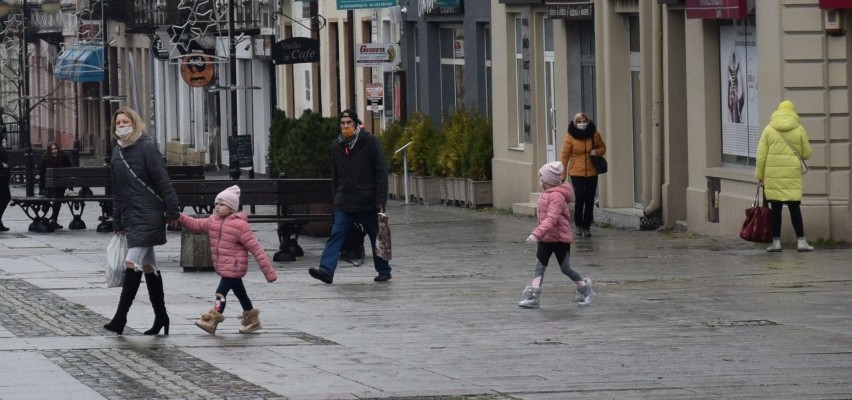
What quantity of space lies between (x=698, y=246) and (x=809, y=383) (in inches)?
412

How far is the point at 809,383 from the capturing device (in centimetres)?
1080

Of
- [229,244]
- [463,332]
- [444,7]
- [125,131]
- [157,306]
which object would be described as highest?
[444,7]

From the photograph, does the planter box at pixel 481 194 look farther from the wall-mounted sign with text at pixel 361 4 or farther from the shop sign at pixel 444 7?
the shop sign at pixel 444 7

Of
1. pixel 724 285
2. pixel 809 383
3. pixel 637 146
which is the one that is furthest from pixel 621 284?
pixel 637 146

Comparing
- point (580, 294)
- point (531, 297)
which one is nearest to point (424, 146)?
point (580, 294)

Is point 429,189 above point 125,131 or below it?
below

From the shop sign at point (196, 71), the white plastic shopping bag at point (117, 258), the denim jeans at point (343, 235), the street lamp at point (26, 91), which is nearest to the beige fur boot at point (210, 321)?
the white plastic shopping bag at point (117, 258)

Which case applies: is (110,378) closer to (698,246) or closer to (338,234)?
(338,234)

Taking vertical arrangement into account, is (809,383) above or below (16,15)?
below

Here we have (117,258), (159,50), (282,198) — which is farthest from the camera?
(159,50)

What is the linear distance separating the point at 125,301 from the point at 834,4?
9.27 meters

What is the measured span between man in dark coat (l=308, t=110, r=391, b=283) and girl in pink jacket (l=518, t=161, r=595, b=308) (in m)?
2.60

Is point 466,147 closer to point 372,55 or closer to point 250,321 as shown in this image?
point 372,55

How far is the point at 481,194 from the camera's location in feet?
103
